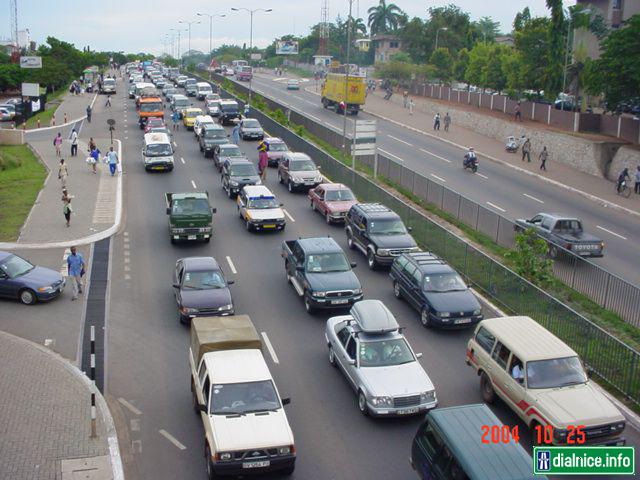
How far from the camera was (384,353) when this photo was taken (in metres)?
16.6

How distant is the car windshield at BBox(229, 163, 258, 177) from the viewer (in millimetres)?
36250

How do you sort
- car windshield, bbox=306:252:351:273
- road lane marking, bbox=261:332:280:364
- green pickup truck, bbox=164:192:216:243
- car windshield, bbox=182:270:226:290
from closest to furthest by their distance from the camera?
1. road lane marking, bbox=261:332:280:364
2. car windshield, bbox=182:270:226:290
3. car windshield, bbox=306:252:351:273
4. green pickup truck, bbox=164:192:216:243

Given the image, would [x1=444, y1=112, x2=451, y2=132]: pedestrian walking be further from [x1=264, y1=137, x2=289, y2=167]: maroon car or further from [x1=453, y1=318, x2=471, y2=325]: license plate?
[x1=453, y1=318, x2=471, y2=325]: license plate

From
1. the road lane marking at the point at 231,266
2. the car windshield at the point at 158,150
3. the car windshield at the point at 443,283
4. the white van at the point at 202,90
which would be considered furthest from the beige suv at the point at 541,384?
the white van at the point at 202,90

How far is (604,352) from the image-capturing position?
1766cm

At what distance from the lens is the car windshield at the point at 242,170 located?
36250 mm

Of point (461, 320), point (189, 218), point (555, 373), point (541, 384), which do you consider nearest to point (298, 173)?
point (189, 218)

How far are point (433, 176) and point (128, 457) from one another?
33.5m

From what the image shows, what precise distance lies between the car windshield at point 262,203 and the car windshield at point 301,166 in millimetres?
7553

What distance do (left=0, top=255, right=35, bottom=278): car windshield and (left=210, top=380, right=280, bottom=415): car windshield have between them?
11046mm

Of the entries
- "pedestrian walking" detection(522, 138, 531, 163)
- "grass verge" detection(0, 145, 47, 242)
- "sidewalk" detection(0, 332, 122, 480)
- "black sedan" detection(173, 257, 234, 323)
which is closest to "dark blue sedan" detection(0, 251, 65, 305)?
"sidewalk" detection(0, 332, 122, 480)

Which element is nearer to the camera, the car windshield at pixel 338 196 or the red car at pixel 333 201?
the red car at pixel 333 201

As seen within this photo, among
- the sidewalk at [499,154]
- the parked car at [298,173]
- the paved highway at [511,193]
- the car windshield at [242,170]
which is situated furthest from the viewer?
the sidewalk at [499,154]

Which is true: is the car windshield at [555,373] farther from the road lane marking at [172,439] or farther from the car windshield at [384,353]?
the road lane marking at [172,439]
